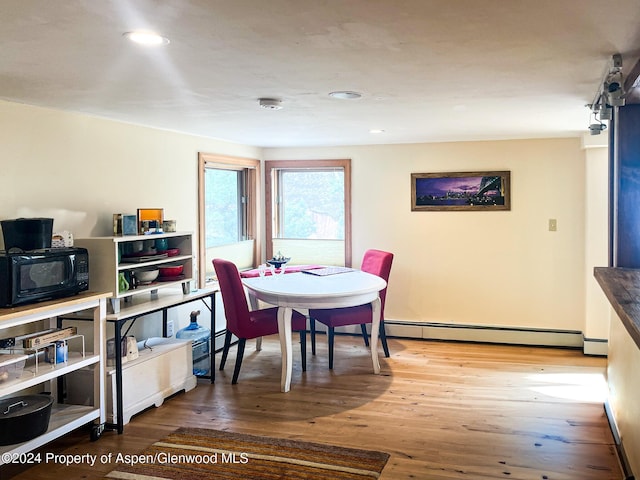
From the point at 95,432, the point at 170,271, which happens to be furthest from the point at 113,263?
the point at 95,432

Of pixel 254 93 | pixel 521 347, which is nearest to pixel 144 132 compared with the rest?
pixel 254 93

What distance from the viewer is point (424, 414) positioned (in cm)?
354

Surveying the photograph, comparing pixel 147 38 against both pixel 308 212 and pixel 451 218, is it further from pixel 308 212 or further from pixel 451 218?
pixel 308 212

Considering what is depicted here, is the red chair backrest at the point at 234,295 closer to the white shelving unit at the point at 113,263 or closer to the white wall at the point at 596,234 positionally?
the white shelving unit at the point at 113,263

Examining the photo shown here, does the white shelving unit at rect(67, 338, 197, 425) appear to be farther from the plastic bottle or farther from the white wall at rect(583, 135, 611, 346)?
the white wall at rect(583, 135, 611, 346)

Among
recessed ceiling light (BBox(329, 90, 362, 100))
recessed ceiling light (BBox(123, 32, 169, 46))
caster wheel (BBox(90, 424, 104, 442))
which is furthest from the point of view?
caster wheel (BBox(90, 424, 104, 442))

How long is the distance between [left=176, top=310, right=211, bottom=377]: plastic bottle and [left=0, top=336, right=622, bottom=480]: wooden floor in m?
0.22

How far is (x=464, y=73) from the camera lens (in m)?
2.58

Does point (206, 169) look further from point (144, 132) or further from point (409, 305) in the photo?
point (409, 305)

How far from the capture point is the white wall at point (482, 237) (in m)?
5.17

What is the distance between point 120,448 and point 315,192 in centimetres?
357

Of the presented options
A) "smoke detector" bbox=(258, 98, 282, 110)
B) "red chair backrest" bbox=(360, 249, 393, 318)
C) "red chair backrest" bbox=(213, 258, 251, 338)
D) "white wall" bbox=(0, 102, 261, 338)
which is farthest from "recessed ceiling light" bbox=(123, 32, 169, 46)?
"red chair backrest" bbox=(360, 249, 393, 318)

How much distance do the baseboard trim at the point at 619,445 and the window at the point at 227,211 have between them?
3.22m

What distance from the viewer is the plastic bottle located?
4.42 metres
